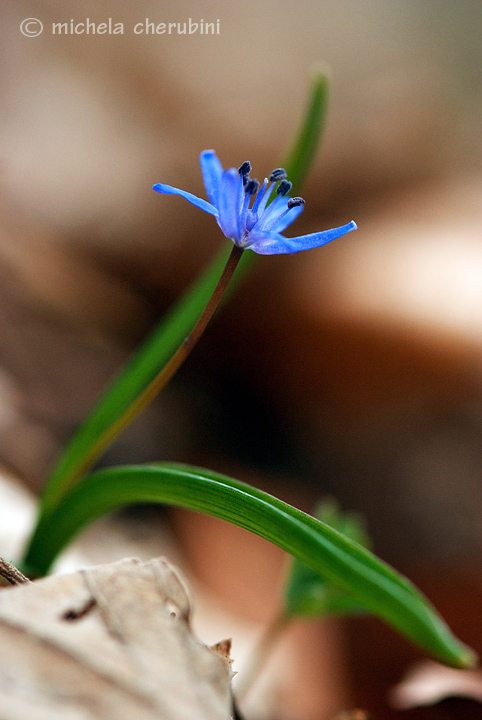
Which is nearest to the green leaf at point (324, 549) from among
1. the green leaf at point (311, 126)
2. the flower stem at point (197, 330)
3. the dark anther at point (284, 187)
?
the flower stem at point (197, 330)

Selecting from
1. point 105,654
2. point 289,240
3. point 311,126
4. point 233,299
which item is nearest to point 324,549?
point 105,654

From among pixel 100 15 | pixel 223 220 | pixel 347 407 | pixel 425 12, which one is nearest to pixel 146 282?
pixel 347 407

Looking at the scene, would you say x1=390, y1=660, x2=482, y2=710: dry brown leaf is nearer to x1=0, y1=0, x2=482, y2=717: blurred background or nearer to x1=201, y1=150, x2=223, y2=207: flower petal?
x1=0, y1=0, x2=482, y2=717: blurred background

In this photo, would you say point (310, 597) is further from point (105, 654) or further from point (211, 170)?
point (211, 170)

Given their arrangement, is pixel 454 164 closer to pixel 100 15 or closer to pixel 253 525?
pixel 100 15

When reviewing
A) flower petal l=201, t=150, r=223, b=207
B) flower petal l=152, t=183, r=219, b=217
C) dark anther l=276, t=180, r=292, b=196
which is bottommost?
flower petal l=152, t=183, r=219, b=217

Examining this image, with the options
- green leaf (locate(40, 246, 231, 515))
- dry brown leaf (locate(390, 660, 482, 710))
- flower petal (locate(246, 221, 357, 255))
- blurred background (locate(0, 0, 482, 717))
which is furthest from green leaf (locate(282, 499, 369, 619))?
flower petal (locate(246, 221, 357, 255))

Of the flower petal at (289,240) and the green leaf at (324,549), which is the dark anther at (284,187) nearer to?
the flower petal at (289,240)
